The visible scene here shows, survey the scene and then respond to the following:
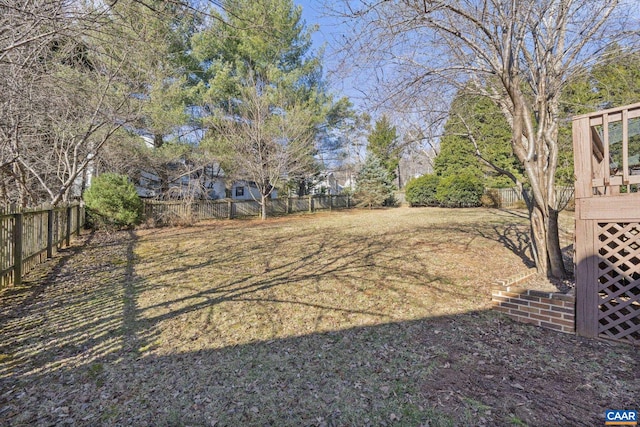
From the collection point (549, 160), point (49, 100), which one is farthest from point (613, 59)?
point (49, 100)

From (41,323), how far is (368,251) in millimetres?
5350

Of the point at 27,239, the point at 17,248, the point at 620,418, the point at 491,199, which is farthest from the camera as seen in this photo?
the point at 491,199

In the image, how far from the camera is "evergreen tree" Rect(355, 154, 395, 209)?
2134cm

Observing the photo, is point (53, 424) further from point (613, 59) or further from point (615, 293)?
point (613, 59)

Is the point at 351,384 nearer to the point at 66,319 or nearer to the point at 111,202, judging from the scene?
the point at 66,319

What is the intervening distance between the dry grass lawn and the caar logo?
0.07 metres

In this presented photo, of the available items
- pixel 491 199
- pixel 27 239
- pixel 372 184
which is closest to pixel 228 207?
pixel 372 184

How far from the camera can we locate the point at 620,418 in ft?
6.88

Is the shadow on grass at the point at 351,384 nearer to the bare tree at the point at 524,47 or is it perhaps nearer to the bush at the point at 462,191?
the bare tree at the point at 524,47

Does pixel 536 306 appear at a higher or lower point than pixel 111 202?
lower

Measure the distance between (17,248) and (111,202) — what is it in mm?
6570

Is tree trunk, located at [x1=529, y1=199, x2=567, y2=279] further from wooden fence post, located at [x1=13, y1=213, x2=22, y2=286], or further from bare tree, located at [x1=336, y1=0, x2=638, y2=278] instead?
wooden fence post, located at [x1=13, y1=213, x2=22, y2=286]

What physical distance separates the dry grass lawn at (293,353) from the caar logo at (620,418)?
7cm

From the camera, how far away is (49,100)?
619cm
